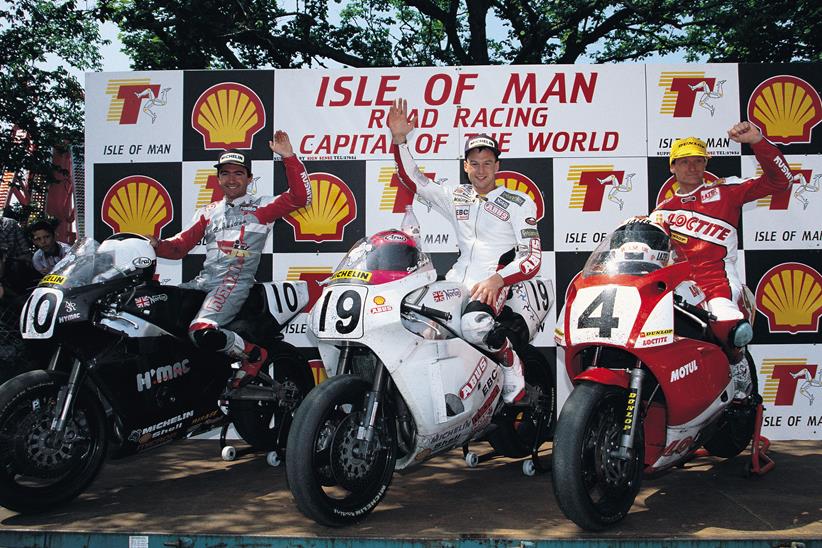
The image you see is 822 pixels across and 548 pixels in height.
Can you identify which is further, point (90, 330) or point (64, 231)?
point (64, 231)

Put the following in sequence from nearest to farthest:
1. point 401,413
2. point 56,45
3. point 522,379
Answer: point 401,413, point 522,379, point 56,45

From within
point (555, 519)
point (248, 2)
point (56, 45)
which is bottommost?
point (555, 519)

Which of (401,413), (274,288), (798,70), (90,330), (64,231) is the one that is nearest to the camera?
(401,413)

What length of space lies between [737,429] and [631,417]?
1710 mm

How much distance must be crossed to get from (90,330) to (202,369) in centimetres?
72

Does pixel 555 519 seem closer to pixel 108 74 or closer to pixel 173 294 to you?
pixel 173 294

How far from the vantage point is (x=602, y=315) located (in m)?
3.16

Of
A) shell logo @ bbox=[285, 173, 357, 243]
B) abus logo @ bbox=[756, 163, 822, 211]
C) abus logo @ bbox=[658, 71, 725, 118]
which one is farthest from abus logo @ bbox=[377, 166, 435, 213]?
abus logo @ bbox=[756, 163, 822, 211]

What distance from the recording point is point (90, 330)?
12.4 ft

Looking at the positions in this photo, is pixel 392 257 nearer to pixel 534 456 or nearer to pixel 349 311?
pixel 349 311

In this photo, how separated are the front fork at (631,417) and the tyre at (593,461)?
0.13ft

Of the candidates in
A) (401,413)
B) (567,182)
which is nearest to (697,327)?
(401,413)

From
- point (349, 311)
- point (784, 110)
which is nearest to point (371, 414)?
point (349, 311)

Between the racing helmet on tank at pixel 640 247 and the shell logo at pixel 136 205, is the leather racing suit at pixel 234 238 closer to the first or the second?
the shell logo at pixel 136 205
